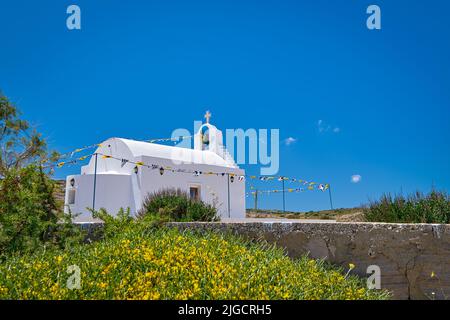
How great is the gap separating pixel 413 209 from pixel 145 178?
543 inches

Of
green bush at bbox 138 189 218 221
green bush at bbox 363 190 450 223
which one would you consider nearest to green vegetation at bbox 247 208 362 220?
green bush at bbox 138 189 218 221

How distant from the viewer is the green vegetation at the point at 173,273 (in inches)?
155

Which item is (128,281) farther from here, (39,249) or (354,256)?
(354,256)

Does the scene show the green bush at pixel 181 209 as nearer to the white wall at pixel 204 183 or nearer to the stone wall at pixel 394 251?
the stone wall at pixel 394 251

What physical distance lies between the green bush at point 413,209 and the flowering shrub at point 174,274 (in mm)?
1983

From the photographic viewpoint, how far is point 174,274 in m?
4.28

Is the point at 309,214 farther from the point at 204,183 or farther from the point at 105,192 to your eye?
the point at 105,192

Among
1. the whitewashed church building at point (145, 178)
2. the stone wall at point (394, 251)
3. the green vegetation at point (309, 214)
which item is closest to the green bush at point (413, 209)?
the stone wall at point (394, 251)

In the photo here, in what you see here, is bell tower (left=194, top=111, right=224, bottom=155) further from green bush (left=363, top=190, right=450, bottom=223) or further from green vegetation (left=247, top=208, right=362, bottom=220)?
green bush (left=363, top=190, right=450, bottom=223)

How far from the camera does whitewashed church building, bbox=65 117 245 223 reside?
1877 cm

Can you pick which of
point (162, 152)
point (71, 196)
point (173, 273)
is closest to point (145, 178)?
point (162, 152)

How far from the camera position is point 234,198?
2261cm

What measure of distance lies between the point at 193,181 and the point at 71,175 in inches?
233
